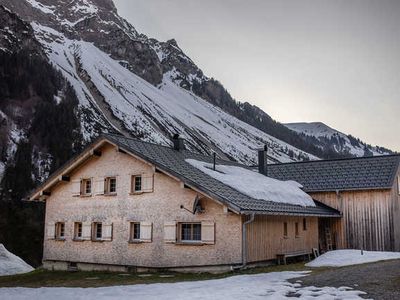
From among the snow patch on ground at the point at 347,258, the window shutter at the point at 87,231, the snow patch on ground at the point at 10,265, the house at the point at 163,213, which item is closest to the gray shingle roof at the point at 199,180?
the house at the point at 163,213

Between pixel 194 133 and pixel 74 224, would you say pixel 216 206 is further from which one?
pixel 194 133

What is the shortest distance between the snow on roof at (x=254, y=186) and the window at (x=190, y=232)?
2.52 m

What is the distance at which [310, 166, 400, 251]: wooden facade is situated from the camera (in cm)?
2702

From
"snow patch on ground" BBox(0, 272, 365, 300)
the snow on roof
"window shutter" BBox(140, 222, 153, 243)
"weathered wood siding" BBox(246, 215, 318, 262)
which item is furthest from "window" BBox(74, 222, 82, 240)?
"weathered wood siding" BBox(246, 215, 318, 262)

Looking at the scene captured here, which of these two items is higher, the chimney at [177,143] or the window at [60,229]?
the chimney at [177,143]

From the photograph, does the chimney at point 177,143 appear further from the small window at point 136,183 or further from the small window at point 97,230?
the small window at point 97,230

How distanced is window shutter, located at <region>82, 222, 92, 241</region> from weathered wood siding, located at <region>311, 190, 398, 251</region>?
46.1 ft

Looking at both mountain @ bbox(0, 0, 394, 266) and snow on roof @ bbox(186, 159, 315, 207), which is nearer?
snow on roof @ bbox(186, 159, 315, 207)

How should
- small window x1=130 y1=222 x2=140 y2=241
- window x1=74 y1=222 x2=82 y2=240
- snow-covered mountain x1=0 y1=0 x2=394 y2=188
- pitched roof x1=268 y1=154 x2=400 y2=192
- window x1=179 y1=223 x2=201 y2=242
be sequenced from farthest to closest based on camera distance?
snow-covered mountain x1=0 y1=0 x2=394 y2=188
pitched roof x1=268 y1=154 x2=400 y2=192
window x1=74 y1=222 x2=82 y2=240
small window x1=130 y1=222 x2=140 y2=241
window x1=179 y1=223 x2=201 y2=242

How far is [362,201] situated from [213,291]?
16.5 metres

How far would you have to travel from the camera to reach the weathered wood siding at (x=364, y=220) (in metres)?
27.0

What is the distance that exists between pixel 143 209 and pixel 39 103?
308 feet

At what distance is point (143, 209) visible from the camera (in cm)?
2248

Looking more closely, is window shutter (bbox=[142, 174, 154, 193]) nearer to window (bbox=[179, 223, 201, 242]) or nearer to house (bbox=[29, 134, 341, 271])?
house (bbox=[29, 134, 341, 271])
